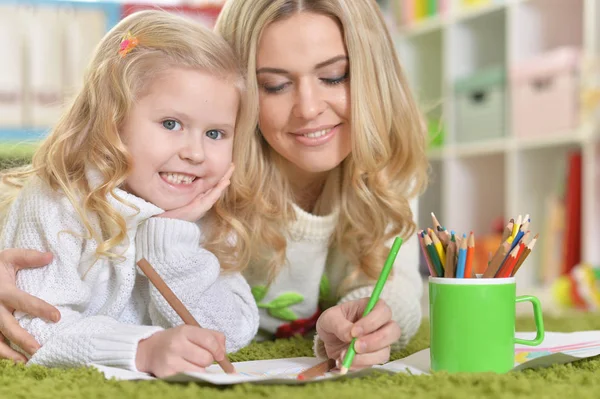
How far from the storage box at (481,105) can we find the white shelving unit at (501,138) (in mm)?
28

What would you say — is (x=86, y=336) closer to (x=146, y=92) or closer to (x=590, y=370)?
(x=146, y=92)

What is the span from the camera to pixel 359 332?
33.8 inches

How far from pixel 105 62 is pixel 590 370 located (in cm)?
72

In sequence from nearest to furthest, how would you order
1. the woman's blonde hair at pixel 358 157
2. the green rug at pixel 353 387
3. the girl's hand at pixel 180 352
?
the green rug at pixel 353 387, the girl's hand at pixel 180 352, the woman's blonde hair at pixel 358 157

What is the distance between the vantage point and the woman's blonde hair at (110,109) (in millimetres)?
984

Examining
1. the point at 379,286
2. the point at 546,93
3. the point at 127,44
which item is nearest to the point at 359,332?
the point at 379,286

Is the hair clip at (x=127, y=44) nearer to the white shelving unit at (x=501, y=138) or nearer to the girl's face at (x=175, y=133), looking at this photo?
the girl's face at (x=175, y=133)

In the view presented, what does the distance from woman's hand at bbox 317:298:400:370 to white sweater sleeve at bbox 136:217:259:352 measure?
20cm

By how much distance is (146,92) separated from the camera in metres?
1.00

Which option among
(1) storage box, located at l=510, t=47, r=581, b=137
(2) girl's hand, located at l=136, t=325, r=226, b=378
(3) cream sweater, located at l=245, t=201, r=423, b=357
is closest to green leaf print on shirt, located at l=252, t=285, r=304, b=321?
(3) cream sweater, located at l=245, t=201, r=423, b=357

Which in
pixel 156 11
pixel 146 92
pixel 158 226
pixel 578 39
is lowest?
pixel 158 226

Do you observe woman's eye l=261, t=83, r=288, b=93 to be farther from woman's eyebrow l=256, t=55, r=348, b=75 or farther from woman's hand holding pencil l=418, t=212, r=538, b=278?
woman's hand holding pencil l=418, t=212, r=538, b=278

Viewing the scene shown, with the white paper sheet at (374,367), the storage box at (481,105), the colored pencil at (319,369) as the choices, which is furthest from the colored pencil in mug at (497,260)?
the storage box at (481,105)

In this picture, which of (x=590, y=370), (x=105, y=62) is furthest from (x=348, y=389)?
(x=105, y=62)
